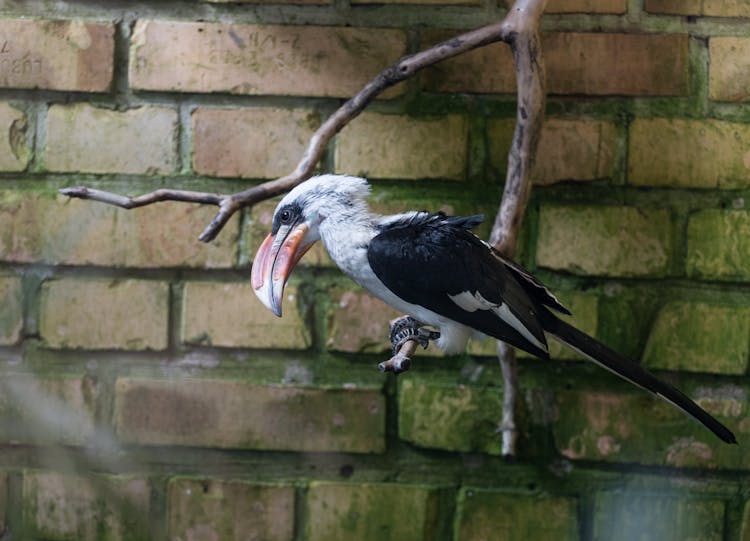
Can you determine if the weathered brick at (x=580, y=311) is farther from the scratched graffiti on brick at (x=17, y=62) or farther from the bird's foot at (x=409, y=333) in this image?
the scratched graffiti on brick at (x=17, y=62)

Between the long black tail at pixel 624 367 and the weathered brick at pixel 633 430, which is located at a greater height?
the long black tail at pixel 624 367

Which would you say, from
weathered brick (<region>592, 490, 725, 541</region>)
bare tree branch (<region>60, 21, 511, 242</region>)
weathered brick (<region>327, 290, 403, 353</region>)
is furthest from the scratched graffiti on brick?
weathered brick (<region>592, 490, 725, 541</region>)

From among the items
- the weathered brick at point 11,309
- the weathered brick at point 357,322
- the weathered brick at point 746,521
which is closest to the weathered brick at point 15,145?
the weathered brick at point 11,309

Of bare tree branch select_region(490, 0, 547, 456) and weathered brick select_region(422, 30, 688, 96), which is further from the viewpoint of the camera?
weathered brick select_region(422, 30, 688, 96)

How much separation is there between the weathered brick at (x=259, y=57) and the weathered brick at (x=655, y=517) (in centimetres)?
44

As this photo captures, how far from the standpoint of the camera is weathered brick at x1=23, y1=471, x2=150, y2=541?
78 cm

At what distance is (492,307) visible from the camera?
1.78ft

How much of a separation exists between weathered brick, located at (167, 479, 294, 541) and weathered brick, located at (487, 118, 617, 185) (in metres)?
0.40

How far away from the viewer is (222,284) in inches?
30.7

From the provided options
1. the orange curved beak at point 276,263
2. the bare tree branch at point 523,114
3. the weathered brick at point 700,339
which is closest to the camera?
the orange curved beak at point 276,263

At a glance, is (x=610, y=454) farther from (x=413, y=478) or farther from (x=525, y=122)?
(x=525, y=122)

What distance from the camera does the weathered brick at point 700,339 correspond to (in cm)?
75

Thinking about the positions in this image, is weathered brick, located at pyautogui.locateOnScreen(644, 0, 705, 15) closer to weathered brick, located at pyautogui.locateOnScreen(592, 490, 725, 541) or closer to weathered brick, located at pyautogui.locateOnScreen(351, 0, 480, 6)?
weathered brick, located at pyautogui.locateOnScreen(351, 0, 480, 6)

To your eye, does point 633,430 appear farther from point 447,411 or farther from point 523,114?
point 523,114
